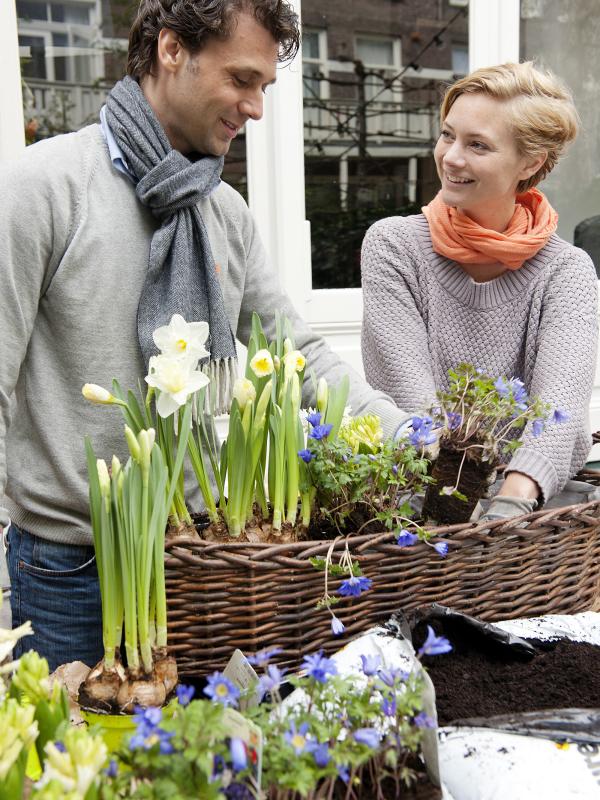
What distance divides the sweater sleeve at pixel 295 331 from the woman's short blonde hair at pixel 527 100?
606 millimetres

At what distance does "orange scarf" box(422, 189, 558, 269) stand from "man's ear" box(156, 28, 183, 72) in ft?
2.32

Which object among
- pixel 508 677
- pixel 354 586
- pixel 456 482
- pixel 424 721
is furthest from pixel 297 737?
pixel 456 482

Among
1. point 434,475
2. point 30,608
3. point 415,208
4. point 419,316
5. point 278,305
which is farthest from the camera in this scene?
point 415,208

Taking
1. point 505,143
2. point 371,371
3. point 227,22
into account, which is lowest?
point 371,371

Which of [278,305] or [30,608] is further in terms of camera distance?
[278,305]

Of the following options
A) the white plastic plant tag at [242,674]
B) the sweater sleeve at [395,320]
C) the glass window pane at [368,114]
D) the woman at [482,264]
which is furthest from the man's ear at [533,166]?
the glass window pane at [368,114]

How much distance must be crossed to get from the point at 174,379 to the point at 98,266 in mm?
375

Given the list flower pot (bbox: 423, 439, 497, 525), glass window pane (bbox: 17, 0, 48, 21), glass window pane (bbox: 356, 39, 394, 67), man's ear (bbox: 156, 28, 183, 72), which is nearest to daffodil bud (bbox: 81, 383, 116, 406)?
flower pot (bbox: 423, 439, 497, 525)

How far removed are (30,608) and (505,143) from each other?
1.34 m

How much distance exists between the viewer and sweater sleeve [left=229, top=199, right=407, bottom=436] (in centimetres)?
155

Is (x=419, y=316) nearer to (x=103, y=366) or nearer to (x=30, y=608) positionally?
(x=103, y=366)

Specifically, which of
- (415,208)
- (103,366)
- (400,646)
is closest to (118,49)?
(415,208)

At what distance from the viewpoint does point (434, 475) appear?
52.7 inches

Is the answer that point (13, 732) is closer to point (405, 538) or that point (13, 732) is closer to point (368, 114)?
point (405, 538)
